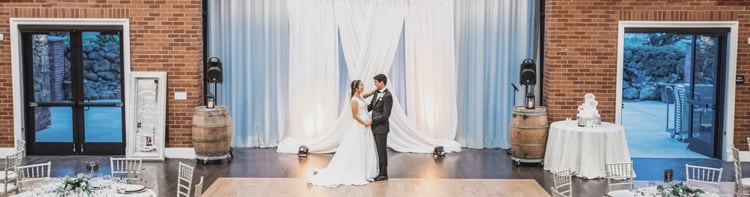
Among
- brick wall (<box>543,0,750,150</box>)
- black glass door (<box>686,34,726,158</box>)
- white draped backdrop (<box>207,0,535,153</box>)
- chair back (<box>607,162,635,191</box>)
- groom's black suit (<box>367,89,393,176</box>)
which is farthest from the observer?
white draped backdrop (<box>207,0,535,153</box>)

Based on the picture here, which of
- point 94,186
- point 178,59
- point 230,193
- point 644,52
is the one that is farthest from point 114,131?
point 644,52

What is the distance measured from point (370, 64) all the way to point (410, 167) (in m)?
1.75

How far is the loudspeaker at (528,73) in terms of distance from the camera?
35.4 ft

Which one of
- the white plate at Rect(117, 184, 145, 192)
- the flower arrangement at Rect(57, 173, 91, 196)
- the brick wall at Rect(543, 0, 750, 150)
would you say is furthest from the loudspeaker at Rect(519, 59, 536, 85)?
the flower arrangement at Rect(57, 173, 91, 196)

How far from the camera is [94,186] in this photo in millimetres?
6457

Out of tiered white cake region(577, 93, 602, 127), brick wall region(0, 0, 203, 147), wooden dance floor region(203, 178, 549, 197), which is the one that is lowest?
wooden dance floor region(203, 178, 549, 197)

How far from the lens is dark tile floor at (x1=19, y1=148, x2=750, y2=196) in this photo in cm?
981

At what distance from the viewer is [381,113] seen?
9.34 metres

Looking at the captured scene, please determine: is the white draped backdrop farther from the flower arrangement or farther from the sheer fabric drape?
the flower arrangement

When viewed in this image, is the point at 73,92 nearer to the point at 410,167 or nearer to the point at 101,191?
the point at 410,167

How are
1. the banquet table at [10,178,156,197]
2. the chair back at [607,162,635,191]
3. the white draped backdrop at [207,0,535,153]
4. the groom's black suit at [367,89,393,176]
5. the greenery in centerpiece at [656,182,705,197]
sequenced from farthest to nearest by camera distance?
the white draped backdrop at [207,0,535,153] → the groom's black suit at [367,89,393,176] → the chair back at [607,162,635,191] → the banquet table at [10,178,156,197] → the greenery in centerpiece at [656,182,705,197]

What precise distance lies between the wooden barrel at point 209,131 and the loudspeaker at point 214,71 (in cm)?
44

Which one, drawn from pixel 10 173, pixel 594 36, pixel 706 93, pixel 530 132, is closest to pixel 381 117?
pixel 530 132

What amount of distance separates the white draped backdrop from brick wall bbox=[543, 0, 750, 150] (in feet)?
3.72
